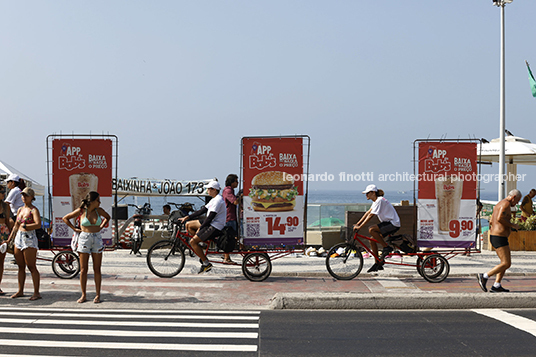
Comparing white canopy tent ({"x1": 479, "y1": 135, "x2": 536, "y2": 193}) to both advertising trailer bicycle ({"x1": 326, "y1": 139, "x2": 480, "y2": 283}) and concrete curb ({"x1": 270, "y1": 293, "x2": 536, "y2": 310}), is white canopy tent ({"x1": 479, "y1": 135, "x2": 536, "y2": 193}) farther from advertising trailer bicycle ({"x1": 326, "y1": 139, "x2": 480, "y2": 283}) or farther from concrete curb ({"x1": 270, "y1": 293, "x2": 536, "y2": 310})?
concrete curb ({"x1": 270, "y1": 293, "x2": 536, "y2": 310})

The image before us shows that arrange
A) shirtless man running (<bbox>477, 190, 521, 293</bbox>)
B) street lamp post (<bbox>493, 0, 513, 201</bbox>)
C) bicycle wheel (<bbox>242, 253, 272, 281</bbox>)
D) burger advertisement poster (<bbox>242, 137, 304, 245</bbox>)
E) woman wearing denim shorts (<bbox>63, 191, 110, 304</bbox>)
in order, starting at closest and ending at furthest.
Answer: woman wearing denim shorts (<bbox>63, 191, 110, 304</bbox>) < shirtless man running (<bbox>477, 190, 521, 293</bbox>) < bicycle wheel (<bbox>242, 253, 272, 281</bbox>) < burger advertisement poster (<bbox>242, 137, 304, 245</bbox>) < street lamp post (<bbox>493, 0, 513, 201</bbox>)

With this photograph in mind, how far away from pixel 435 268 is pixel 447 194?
68.9 inches

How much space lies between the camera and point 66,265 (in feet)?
37.2

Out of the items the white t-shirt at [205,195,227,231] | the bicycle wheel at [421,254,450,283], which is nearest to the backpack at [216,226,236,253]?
the white t-shirt at [205,195,227,231]

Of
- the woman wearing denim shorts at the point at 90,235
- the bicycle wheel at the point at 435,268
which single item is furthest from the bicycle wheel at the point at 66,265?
the bicycle wheel at the point at 435,268

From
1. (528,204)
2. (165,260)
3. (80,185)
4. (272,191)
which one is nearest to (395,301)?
(272,191)

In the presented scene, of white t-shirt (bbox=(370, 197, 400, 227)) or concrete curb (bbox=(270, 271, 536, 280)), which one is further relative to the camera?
concrete curb (bbox=(270, 271, 536, 280))

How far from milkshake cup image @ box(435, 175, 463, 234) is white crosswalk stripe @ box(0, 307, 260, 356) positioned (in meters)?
5.57

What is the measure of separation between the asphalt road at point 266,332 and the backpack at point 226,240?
8.50 ft

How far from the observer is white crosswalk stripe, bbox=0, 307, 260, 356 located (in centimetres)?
620

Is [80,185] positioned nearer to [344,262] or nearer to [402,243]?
[344,262]

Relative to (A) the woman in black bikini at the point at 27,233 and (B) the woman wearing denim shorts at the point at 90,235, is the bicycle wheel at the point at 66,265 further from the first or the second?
(B) the woman wearing denim shorts at the point at 90,235

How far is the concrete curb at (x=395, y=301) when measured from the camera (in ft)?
28.9

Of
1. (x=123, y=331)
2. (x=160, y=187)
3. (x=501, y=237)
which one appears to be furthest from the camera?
(x=160, y=187)
